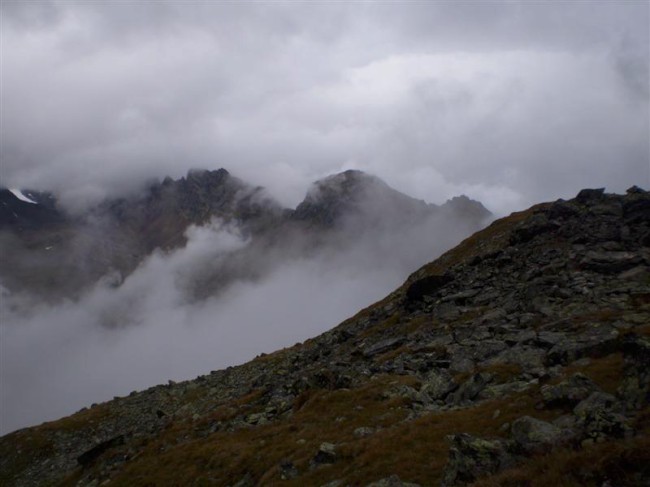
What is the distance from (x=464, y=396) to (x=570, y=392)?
9.57 metres

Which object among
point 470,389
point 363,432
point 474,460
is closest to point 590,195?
point 470,389

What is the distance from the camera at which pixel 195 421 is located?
57969mm

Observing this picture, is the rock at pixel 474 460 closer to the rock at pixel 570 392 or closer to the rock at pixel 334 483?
the rock at pixel 570 392

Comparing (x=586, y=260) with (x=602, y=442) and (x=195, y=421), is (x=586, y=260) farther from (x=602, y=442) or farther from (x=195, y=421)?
(x=195, y=421)

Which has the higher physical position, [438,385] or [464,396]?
[438,385]

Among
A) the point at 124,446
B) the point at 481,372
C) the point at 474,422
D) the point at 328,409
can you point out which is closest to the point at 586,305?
the point at 481,372

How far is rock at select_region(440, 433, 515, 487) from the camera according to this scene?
73.3 feet

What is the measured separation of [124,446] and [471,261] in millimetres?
52825

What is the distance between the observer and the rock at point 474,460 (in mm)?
22328

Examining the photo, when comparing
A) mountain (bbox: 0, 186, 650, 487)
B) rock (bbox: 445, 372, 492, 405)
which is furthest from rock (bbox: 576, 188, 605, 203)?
rock (bbox: 445, 372, 492, 405)

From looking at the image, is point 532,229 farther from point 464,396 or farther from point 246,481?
point 246,481

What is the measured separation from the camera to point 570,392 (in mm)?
27391

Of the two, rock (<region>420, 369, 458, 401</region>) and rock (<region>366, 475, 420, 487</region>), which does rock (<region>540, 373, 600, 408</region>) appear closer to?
rock (<region>366, 475, 420, 487</region>)

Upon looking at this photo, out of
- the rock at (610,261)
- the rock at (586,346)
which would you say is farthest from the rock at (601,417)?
the rock at (610,261)
